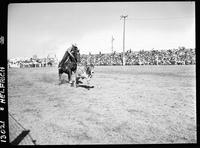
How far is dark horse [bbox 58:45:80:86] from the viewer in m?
6.07

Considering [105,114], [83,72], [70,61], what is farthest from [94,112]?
[70,61]

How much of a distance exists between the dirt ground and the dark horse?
778 millimetres

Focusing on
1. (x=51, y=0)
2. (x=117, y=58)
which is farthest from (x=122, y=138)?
(x=117, y=58)

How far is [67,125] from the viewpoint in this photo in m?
4.20

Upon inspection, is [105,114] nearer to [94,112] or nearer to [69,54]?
[94,112]

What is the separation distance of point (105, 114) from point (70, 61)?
2.93m

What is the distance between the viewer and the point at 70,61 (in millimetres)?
6715

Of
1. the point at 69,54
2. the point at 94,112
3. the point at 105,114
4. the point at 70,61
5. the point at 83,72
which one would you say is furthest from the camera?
the point at 83,72

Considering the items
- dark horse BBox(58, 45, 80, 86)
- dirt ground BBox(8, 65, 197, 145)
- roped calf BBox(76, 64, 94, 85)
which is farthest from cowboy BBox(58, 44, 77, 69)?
dirt ground BBox(8, 65, 197, 145)

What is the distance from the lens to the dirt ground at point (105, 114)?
3.83m

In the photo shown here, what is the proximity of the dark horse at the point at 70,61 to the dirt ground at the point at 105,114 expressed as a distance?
0.78 metres

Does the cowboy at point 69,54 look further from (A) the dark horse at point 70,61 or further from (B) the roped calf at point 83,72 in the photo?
(B) the roped calf at point 83,72

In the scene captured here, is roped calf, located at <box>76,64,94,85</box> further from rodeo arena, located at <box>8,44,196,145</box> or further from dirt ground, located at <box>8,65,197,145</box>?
dirt ground, located at <box>8,65,197,145</box>

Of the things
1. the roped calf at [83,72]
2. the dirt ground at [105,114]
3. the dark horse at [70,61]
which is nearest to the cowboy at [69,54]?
the dark horse at [70,61]
